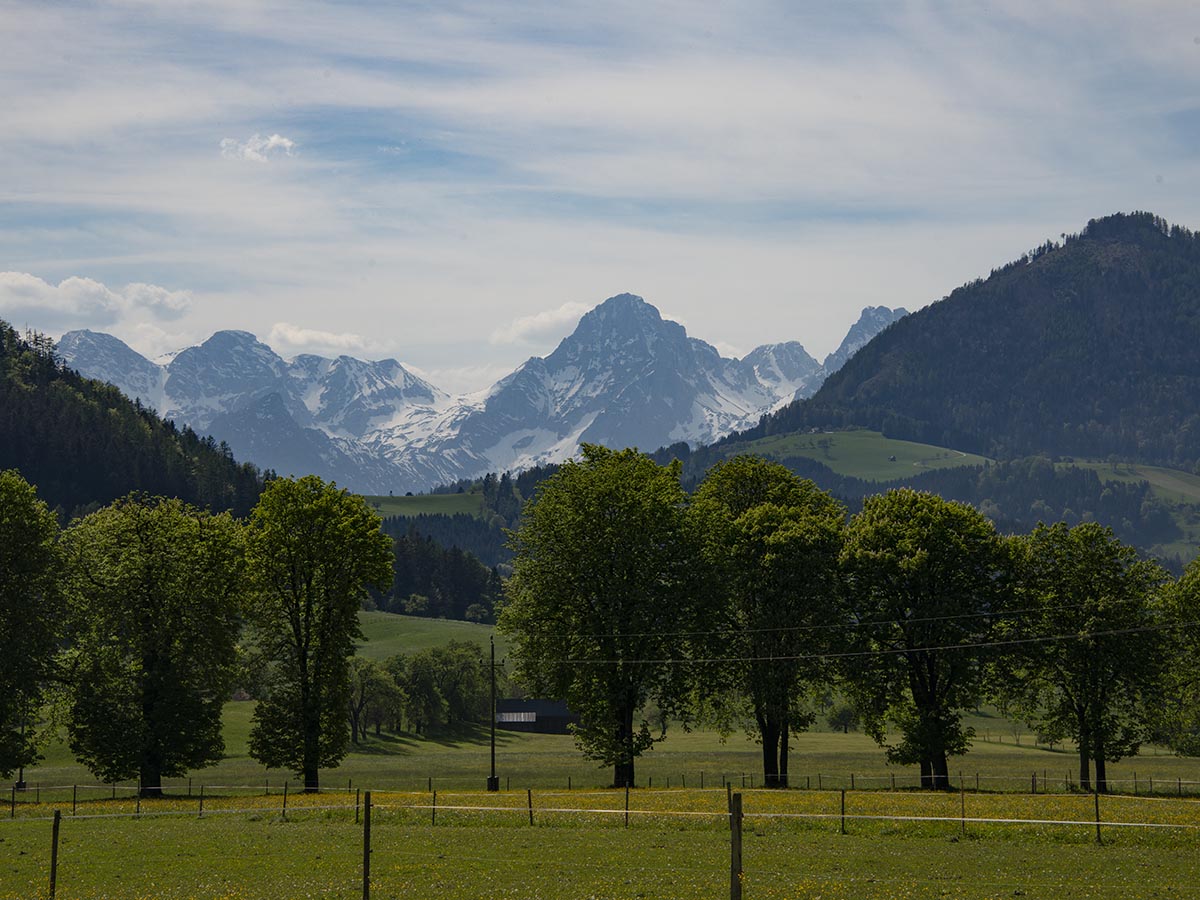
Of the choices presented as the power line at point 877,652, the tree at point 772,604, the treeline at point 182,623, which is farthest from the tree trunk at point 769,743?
the treeline at point 182,623

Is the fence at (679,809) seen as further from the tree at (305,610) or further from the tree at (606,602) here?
the tree at (606,602)

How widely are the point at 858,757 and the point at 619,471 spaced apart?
6411 centimetres

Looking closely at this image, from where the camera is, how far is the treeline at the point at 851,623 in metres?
73.2

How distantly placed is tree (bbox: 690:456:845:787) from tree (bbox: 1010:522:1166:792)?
471 inches

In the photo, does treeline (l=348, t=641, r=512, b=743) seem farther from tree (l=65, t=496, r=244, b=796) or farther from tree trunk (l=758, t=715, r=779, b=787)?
tree trunk (l=758, t=715, r=779, b=787)

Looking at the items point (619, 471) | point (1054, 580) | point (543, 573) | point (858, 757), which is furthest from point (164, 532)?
point (858, 757)

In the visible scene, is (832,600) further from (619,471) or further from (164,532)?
(164,532)

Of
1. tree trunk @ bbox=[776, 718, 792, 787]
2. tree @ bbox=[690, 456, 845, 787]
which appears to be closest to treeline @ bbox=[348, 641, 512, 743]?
tree trunk @ bbox=[776, 718, 792, 787]

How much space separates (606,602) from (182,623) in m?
25.8

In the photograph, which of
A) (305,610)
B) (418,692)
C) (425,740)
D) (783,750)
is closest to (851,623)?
(783,750)

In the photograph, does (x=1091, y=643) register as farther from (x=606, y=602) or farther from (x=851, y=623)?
(x=606, y=602)

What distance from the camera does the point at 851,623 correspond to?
3002 inches

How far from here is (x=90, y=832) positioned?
51750 millimetres

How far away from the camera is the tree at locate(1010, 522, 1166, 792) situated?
72.6 m
